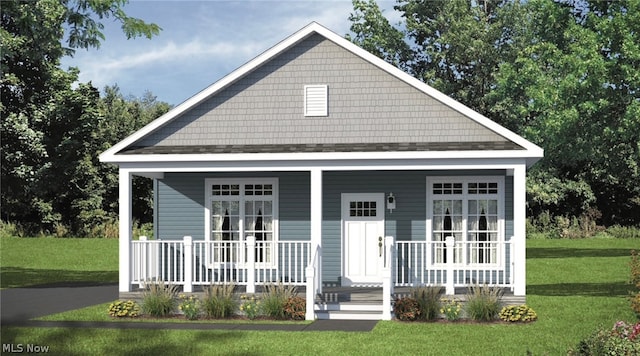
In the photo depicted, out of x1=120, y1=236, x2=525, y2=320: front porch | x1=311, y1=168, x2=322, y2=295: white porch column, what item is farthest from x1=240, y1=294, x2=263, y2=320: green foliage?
x1=311, y1=168, x2=322, y2=295: white porch column

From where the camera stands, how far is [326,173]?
21312 mm

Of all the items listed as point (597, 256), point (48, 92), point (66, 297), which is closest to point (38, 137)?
point (48, 92)

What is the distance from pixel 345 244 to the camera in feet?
69.8

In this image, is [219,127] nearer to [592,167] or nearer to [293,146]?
[293,146]

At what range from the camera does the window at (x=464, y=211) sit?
2077 centimetres

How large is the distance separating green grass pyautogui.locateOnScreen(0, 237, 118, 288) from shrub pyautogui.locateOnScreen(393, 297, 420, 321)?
42.7ft

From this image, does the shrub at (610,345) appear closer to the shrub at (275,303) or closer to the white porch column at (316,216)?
the shrub at (275,303)

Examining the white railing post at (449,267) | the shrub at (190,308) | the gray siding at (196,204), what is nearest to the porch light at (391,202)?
the gray siding at (196,204)

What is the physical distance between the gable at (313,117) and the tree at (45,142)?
48.9 ft

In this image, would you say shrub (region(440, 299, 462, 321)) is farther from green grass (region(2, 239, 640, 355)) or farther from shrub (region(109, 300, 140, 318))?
shrub (region(109, 300, 140, 318))

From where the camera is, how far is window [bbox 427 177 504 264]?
818 inches

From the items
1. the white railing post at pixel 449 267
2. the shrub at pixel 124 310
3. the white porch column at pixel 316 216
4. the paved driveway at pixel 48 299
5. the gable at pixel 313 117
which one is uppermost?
the gable at pixel 313 117

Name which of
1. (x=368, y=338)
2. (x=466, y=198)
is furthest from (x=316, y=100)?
(x=368, y=338)

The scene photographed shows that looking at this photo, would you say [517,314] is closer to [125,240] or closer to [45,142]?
[125,240]
